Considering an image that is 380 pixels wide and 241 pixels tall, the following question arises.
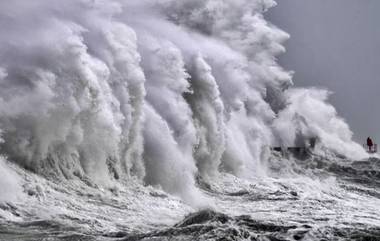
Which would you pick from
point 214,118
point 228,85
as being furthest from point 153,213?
point 228,85

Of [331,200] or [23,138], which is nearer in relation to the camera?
[23,138]

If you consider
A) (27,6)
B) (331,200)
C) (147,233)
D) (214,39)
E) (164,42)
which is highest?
(214,39)

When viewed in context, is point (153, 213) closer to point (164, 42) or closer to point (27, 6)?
point (27, 6)

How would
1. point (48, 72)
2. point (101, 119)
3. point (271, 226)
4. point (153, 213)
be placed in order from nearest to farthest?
point (271, 226)
point (153, 213)
point (48, 72)
point (101, 119)

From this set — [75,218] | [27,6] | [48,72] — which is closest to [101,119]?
[48,72]

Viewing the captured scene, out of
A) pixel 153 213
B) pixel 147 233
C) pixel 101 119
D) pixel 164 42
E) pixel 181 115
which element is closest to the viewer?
pixel 147 233

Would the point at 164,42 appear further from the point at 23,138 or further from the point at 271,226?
the point at 271,226

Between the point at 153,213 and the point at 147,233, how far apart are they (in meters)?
2.91

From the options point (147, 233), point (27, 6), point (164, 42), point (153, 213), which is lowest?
point (147, 233)

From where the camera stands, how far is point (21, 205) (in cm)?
1438

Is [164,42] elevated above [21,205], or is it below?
above

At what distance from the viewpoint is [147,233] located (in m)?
13.4

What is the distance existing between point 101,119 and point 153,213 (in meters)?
3.99

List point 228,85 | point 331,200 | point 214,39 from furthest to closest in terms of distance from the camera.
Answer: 1. point 214,39
2. point 228,85
3. point 331,200
